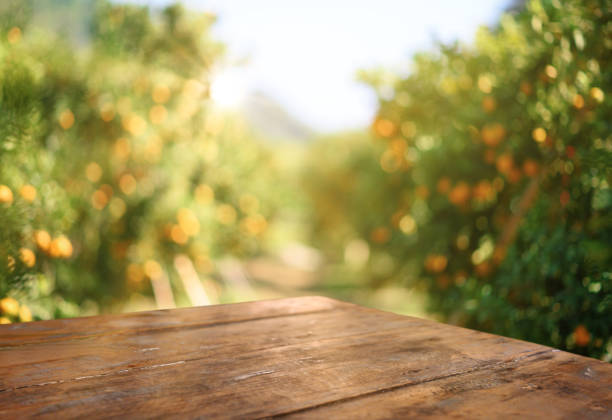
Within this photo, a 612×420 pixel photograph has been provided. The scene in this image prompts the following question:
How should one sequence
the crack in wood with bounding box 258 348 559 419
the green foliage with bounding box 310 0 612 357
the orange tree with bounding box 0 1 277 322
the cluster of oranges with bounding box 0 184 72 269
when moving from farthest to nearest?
1. the orange tree with bounding box 0 1 277 322
2. the cluster of oranges with bounding box 0 184 72 269
3. the green foliage with bounding box 310 0 612 357
4. the crack in wood with bounding box 258 348 559 419

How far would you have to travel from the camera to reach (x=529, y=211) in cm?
258

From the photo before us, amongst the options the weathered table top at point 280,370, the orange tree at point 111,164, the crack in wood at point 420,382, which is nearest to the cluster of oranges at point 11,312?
the orange tree at point 111,164

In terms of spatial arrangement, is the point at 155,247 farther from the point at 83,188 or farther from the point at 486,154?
the point at 486,154

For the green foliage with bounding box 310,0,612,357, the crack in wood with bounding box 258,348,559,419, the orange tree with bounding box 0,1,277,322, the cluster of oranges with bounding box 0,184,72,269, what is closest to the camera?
the crack in wood with bounding box 258,348,559,419

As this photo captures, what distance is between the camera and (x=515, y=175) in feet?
9.34

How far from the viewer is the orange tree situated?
2.76 meters

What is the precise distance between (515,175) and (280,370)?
2294mm

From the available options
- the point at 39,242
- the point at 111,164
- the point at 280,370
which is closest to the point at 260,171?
the point at 111,164

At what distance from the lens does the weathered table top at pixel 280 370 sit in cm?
79

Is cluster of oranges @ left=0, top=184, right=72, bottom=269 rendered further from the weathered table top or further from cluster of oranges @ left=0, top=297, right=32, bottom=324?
the weathered table top

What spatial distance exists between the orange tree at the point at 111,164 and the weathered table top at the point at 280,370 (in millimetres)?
1455

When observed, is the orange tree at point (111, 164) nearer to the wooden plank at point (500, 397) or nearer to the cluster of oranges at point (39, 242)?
the cluster of oranges at point (39, 242)

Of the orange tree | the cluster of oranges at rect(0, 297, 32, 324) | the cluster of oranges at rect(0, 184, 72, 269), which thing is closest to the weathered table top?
the cluster of oranges at rect(0, 297, 32, 324)

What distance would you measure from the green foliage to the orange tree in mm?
1863
